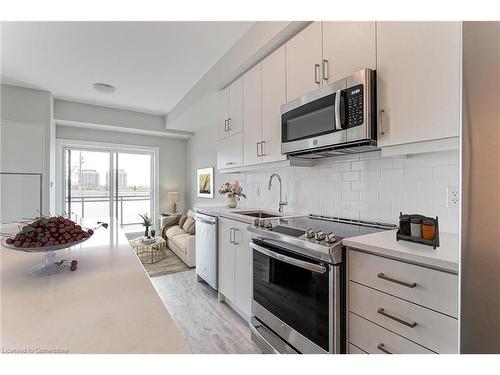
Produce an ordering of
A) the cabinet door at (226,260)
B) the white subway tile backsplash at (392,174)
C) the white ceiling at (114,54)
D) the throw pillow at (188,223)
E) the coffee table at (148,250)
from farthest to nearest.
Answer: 1. the throw pillow at (188,223)
2. the coffee table at (148,250)
3. the cabinet door at (226,260)
4. the white ceiling at (114,54)
5. the white subway tile backsplash at (392,174)

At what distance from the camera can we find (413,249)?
1.07 metres

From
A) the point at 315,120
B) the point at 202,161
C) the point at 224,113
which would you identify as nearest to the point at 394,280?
the point at 315,120

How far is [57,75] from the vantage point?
316 cm

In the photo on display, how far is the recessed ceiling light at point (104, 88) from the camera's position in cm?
344

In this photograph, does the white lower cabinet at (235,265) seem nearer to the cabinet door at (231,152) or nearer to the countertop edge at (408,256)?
the cabinet door at (231,152)

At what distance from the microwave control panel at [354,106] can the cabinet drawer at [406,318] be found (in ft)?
2.95

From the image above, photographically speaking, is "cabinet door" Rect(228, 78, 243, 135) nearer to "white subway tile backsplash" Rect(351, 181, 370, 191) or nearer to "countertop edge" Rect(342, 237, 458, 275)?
"white subway tile backsplash" Rect(351, 181, 370, 191)

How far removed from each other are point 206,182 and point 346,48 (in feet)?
11.9

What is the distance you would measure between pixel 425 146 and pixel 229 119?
2.07 meters

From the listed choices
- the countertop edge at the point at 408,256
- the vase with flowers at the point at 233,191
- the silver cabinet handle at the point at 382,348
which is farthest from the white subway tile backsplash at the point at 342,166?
the vase with flowers at the point at 233,191

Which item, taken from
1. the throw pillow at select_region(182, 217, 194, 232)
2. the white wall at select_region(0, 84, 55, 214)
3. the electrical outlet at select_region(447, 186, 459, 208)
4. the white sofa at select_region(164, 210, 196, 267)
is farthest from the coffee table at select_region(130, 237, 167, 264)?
the electrical outlet at select_region(447, 186, 459, 208)

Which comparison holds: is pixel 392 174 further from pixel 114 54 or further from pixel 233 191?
pixel 114 54

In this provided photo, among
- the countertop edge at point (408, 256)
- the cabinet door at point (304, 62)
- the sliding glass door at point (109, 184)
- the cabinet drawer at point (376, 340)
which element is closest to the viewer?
the countertop edge at point (408, 256)

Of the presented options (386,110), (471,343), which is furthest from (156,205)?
(471,343)
